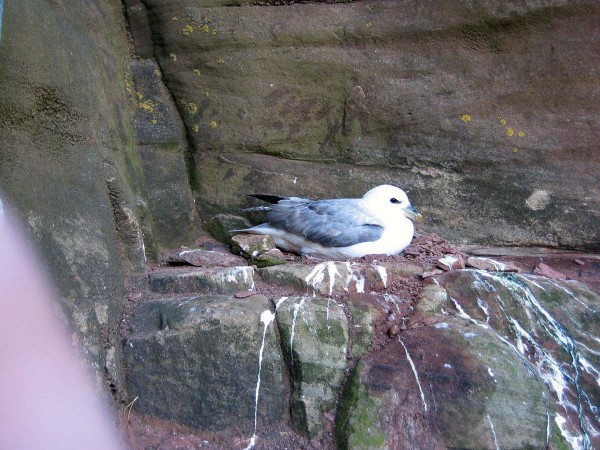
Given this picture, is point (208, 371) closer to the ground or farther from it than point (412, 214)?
closer to the ground

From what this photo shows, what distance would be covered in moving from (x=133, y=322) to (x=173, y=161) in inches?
52.8

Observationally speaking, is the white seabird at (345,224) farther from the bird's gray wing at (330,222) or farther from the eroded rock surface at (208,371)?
the eroded rock surface at (208,371)

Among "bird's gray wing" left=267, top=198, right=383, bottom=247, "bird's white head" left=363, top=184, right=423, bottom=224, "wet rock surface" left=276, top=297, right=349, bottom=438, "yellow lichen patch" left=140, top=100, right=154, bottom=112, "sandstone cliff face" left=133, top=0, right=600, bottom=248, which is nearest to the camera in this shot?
"wet rock surface" left=276, top=297, right=349, bottom=438

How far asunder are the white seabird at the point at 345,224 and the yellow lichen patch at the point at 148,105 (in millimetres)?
969

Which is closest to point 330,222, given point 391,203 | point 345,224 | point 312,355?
point 345,224

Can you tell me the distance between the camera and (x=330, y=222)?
3.49m

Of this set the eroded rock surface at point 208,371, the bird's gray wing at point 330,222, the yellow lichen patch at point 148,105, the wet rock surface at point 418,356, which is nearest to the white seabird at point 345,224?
the bird's gray wing at point 330,222

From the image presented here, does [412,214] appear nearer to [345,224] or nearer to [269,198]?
[345,224]

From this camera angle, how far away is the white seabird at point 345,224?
3471 mm

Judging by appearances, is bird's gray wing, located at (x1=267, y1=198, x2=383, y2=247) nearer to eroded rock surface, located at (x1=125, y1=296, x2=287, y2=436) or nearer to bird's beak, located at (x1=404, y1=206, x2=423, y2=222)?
bird's beak, located at (x1=404, y1=206, x2=423, y2=222)

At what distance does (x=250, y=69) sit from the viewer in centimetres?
396

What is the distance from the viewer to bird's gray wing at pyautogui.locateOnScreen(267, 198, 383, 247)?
346 cm

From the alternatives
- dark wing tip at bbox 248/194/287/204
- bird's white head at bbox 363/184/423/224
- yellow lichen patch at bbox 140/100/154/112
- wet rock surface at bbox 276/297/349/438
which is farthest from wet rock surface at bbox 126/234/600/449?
yellow lichen patch at bbox 140/100/154/112

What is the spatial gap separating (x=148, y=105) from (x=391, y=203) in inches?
65.4
